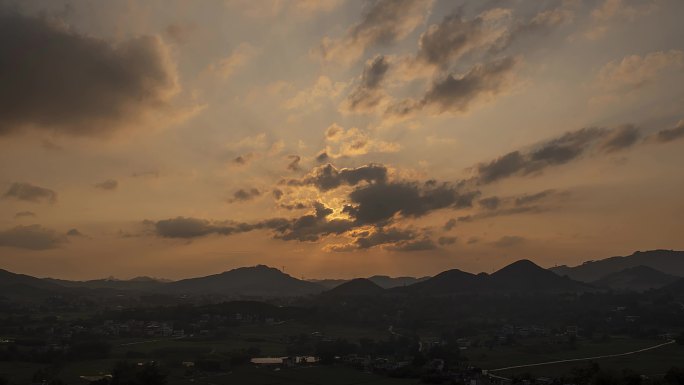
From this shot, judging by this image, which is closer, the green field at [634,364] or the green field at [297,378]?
the green field at [297,378]

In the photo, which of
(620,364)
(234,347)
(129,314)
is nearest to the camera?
(620,364)

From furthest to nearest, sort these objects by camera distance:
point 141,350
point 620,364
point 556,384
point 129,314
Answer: point 129,314, point 141,350, point 620,364, point 556,384

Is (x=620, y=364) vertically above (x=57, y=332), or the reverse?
(x=57, y=332)

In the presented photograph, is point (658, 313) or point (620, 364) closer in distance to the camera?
point (620, 364)

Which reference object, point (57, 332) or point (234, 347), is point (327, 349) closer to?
point (234, 347)

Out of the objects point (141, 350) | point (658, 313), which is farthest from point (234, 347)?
point (658, 313)

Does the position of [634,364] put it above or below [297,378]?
below

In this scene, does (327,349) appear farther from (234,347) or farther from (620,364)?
(620,364)

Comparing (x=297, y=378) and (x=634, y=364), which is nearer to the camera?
(x=297, y=378)

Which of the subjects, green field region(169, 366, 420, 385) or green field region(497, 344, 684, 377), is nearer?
green field region(169, 366, 420, 385)
